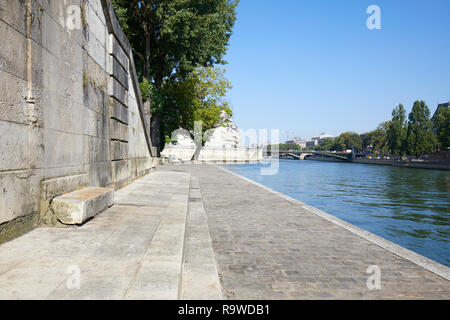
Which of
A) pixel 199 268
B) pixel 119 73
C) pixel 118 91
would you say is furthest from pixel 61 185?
pixel 119 73

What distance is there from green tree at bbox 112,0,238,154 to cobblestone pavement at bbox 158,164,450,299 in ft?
56.1

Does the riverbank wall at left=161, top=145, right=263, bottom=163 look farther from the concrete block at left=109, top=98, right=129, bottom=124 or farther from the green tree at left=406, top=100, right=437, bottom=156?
the concrete block at left=109, top=98, right=129, bottom=124

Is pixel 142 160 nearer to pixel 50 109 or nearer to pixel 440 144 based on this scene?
pixel 50 109

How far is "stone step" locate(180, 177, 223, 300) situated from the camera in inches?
119

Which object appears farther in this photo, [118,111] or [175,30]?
[175,30]

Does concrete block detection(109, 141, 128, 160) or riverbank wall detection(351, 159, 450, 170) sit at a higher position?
concrete block detection(109, 141, 128, 160)

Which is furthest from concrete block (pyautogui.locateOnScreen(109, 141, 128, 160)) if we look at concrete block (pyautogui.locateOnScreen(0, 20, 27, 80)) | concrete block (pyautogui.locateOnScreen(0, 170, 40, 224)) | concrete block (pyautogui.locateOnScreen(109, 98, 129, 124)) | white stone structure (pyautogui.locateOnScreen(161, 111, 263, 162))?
white stone structure (pyautogui.locateOnScreen(161, 111, 263, 162))

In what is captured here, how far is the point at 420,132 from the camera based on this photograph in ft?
213

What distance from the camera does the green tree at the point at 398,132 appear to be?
69.8 m

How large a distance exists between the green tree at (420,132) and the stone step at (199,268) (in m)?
69.9

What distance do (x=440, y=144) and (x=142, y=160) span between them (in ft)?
226

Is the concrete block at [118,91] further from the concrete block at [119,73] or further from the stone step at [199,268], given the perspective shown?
the stone step at [199,268]

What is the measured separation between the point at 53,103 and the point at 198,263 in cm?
317

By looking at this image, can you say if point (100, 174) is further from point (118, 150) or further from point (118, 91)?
point (118, 91)
